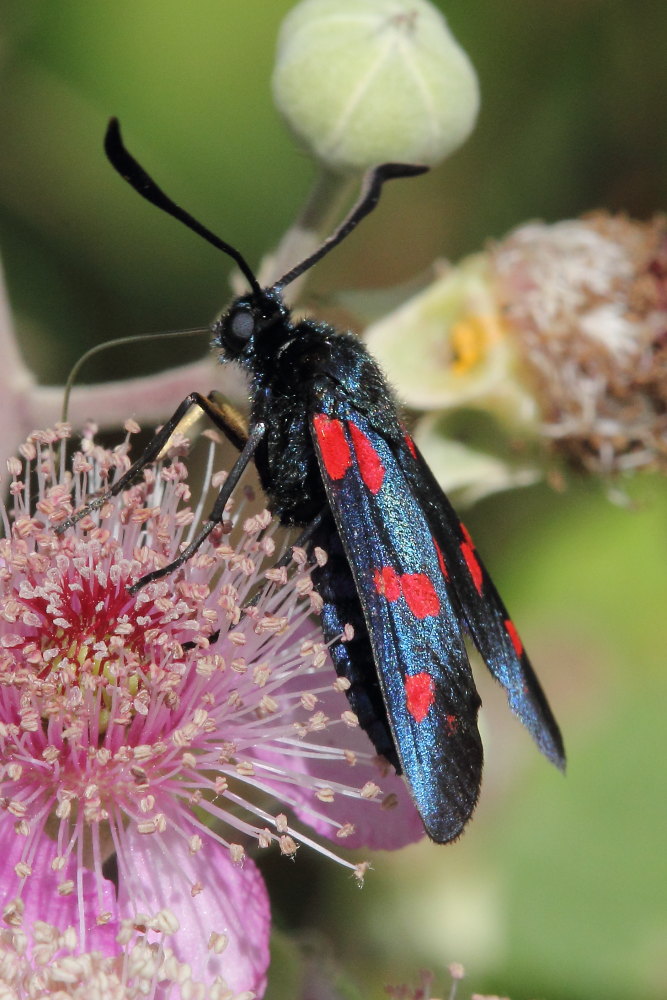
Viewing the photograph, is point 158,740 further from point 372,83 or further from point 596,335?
point 596,335

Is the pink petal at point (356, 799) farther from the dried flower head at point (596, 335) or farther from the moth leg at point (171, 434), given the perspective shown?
the dried flower head at point (596, 335)

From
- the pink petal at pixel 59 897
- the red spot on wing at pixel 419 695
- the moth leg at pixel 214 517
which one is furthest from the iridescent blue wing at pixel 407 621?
the pink petal at pixel 59 897

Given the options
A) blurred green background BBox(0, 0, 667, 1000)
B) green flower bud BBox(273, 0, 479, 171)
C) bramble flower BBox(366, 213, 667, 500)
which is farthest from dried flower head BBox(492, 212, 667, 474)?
green flower bud BBox(273, 0, 479, 171)

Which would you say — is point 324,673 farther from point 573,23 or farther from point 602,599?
point 573,23

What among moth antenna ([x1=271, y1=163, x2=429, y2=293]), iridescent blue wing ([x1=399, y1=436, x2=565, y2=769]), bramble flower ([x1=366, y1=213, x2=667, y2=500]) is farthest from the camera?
bramble flower ([x1=366, y1=213, x2=667, y2=500])

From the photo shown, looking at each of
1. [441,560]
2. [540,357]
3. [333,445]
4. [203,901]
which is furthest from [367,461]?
[540,357]

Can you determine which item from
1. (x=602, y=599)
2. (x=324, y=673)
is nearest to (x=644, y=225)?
(x=602, y=599)

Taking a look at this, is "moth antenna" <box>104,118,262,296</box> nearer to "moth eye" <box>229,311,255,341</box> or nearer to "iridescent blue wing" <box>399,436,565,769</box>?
"moth eye" <box>229,311,255,341</box>
